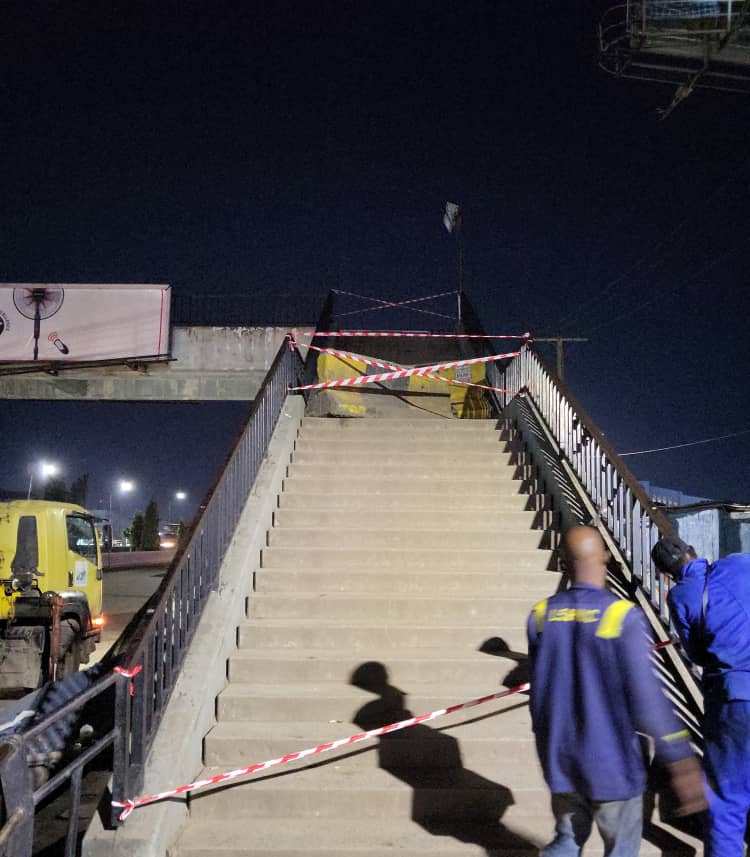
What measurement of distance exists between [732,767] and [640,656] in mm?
1398

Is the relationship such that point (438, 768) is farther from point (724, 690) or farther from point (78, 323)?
point (78, 323)

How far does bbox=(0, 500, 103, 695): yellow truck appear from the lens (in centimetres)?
902

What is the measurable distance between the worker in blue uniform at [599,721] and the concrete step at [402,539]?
13.6 ft

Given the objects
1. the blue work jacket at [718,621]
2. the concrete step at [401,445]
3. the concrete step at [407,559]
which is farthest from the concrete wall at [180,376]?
the blue work jacket at [718,621]

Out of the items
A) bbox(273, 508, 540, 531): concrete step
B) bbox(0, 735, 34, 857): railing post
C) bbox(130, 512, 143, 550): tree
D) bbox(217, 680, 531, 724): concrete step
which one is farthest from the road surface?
bbox(130, 512, 143, 550): tree

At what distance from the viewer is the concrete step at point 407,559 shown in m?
6.68

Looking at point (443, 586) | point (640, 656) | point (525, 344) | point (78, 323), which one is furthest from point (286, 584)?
point (78, 323)

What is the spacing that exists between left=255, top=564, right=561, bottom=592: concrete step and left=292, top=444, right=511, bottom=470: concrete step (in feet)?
7.28

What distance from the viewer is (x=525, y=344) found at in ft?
33.4

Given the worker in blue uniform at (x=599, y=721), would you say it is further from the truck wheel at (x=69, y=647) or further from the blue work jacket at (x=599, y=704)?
the truck wheel at (x=69, y=647)

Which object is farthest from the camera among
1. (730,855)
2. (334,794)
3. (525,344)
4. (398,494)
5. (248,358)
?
A: (248,358)

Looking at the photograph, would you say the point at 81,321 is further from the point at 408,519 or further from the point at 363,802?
the point at 363,802

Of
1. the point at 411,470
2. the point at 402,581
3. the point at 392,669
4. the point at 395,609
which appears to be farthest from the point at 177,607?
the point at 411,470

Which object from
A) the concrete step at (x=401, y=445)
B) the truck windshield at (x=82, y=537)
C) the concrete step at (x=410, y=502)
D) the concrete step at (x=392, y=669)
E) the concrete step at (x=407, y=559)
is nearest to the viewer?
the concrete step at (x=392, y=669)
